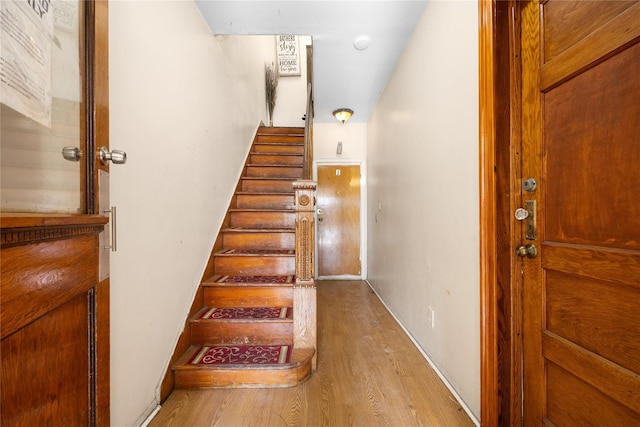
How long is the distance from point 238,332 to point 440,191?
1.59 m

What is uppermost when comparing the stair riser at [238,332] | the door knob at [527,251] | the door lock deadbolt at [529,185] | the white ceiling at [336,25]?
the white ceiling at [336,25]

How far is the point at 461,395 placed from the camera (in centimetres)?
138

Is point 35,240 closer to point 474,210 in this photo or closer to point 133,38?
point 133,38

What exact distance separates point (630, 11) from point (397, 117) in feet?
6.00

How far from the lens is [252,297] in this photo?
194 centimetres

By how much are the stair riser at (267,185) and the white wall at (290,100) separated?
205 centimetres

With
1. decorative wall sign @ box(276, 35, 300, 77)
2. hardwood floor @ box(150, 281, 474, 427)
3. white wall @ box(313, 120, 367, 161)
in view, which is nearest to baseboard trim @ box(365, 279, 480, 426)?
hardwood floor @ box(150, 281, 474, 427)

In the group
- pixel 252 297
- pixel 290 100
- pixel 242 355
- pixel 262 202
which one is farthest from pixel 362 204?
pixel 242 355

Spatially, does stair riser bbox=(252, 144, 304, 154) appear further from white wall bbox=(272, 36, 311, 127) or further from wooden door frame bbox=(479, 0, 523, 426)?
wooden door frame bbox=(479, 0, 523, 426)

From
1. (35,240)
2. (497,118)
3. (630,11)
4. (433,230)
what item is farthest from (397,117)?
(35,240)

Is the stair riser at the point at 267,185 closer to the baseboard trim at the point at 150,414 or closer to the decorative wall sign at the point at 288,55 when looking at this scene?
the baseboard trim at the point at 150,414

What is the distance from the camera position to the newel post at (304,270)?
170 cm

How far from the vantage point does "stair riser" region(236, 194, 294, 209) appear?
110 inches

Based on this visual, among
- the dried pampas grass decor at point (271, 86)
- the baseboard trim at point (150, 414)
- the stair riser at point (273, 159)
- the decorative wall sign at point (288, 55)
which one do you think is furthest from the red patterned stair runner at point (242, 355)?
the decorative wall sign at point (288, 55)
